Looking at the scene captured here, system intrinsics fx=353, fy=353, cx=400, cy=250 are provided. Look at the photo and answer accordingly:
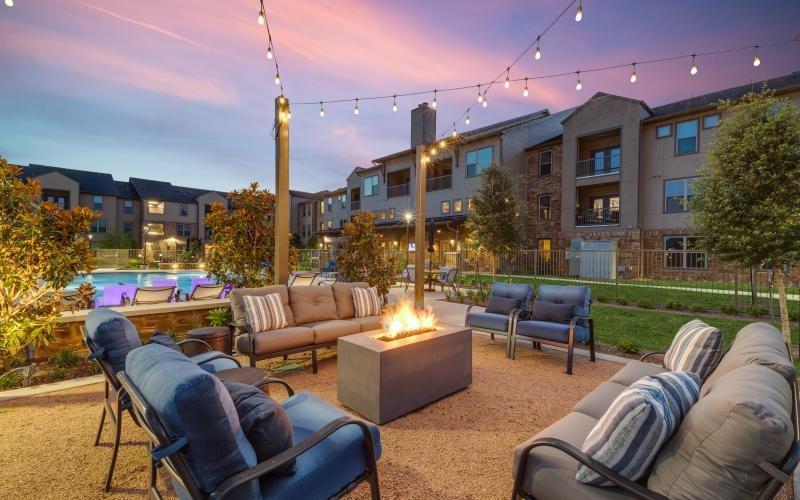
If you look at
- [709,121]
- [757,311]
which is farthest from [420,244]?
[709,121]

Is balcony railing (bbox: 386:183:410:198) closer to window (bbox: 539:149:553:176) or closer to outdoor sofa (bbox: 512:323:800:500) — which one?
window (bbox: 539:149:553:176)

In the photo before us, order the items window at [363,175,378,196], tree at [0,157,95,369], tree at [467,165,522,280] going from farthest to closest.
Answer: window at [363,175,378,196] → tree at [467,165,522,280] → tree at [0,157,95,369]

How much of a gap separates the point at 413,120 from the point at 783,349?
6.44 metres

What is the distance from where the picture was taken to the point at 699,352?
2.97 meters

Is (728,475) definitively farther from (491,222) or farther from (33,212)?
(491,222)

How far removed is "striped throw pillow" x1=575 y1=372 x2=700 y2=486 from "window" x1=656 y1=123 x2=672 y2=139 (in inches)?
803

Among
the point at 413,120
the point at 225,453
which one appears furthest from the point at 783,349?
the point at 413,120

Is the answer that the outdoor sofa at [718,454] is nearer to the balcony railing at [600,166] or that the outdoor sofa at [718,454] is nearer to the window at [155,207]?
the balcony railing at [600,166]

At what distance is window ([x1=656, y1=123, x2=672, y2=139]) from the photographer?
17219mm

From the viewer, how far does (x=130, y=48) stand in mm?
7285

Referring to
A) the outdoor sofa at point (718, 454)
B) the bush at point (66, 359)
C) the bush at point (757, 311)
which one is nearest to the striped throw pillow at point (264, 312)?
the bush at point (66, 359)

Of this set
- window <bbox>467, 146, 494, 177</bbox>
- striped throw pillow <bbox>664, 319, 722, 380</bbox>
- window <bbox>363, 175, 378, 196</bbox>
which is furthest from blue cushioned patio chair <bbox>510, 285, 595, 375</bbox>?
window <bbox>363, 175, 378, 196</bbox>

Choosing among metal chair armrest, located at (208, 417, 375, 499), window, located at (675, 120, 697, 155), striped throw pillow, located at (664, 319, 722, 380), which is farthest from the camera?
window, located at (675, 120, 697, 155)

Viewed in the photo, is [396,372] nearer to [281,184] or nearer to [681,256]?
[281,184]
